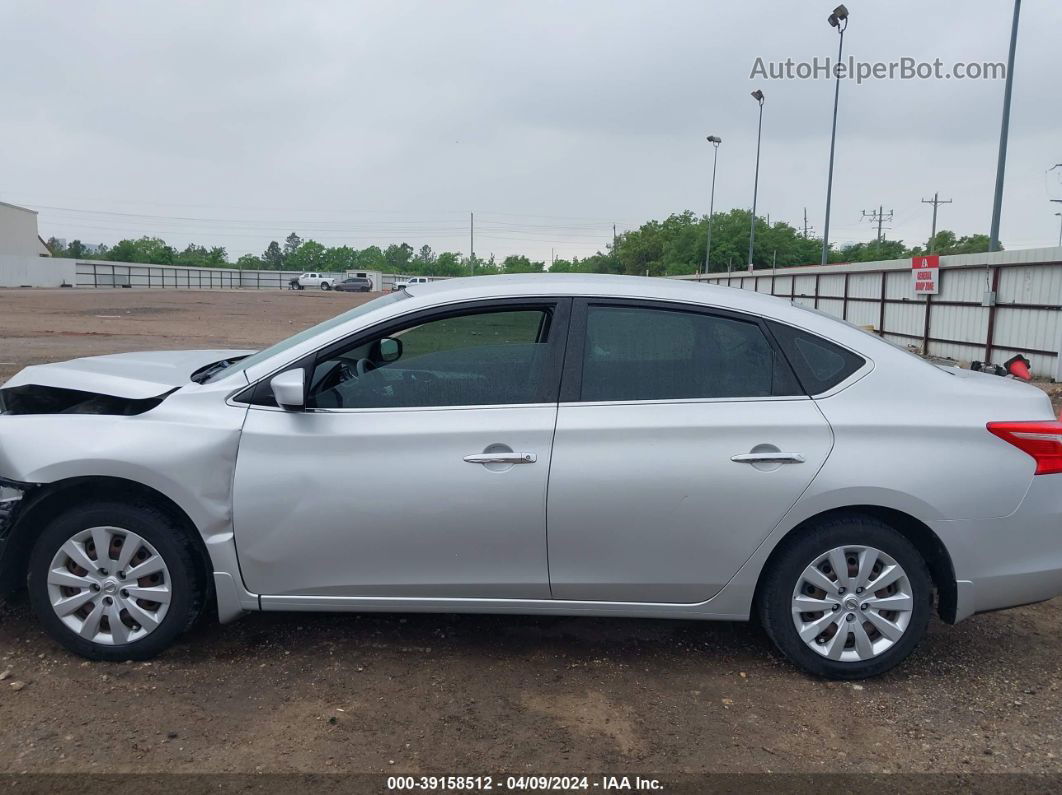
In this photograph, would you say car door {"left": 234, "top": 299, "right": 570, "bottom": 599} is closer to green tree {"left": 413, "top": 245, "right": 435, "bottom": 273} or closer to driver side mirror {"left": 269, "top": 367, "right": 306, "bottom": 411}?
driver side mirror {"left": 269, "top": 367, "right": 306, "bottom": 411}

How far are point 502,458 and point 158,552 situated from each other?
4.97ft

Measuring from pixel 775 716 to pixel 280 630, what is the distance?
2310mm

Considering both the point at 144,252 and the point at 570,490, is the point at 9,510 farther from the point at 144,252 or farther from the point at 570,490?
the point at 144,252

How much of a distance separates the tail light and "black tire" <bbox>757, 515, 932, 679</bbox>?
61cm

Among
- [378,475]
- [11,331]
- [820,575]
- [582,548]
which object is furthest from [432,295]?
[11,331]

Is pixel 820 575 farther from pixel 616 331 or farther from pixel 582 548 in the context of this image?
pixel 616 331

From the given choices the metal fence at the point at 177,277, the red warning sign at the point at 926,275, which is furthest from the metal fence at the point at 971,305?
the metal fence at the point at 177,277

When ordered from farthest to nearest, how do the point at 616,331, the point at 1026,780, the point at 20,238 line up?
the point at 20,238
the point at 616,331
the point at 1026,780

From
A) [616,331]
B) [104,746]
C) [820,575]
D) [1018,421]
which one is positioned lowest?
[104,746]

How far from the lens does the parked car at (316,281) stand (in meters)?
80.7

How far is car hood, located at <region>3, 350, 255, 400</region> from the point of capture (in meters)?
4.04

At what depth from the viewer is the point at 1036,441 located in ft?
12.5

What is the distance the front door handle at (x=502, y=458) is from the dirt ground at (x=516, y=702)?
95cm

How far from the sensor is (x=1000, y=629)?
15.1ft
